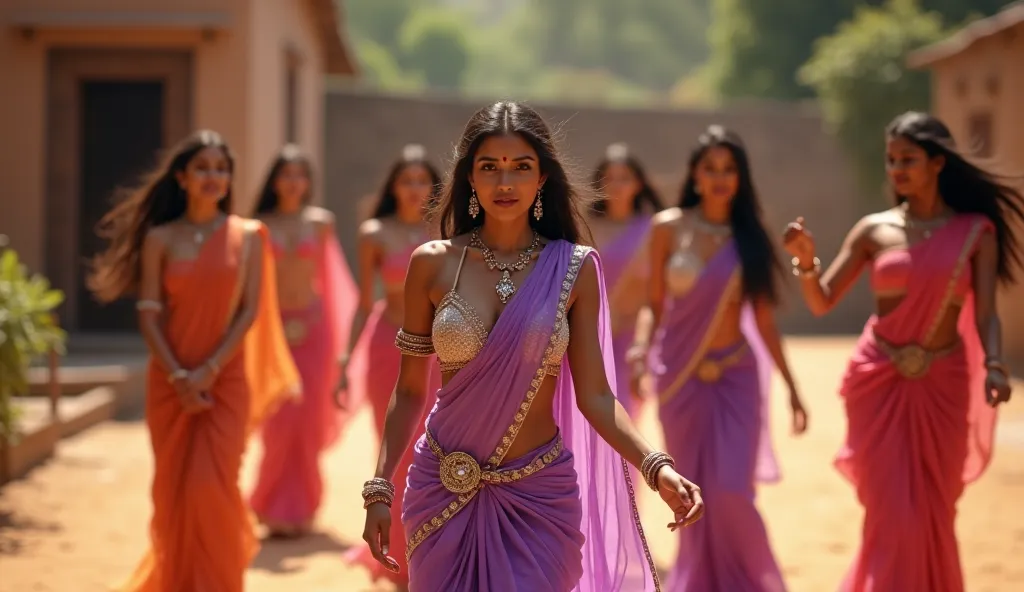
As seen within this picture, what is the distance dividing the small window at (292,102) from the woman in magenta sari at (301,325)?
10196 millimetres

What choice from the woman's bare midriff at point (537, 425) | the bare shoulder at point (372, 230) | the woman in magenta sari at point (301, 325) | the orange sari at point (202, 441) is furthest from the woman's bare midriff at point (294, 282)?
the woman's bare midriff at point (537, 425)

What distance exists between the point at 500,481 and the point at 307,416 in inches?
218

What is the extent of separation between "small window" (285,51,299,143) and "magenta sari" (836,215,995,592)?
1443 centimetres

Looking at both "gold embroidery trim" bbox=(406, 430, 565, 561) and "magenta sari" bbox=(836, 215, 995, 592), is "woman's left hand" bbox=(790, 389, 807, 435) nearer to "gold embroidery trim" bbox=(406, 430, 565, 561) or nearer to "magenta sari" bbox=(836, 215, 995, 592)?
"magenta sari" bbox=(836, 215, 995, 592)

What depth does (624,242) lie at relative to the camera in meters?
9.40

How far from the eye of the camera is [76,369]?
1387cm

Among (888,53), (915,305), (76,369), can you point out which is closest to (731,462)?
(915,305)

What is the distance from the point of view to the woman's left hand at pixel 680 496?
3695mm

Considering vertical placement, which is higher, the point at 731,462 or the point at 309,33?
the point at 309,33

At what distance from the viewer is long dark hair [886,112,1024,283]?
6.21 metres

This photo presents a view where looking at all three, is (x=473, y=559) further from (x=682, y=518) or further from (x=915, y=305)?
(x=915, y=305)

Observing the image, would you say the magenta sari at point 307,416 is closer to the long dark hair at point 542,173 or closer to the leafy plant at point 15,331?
the leafy plant at point 15,331

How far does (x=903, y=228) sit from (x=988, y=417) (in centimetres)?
101

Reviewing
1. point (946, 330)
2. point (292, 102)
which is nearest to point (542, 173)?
point (946, 330)
